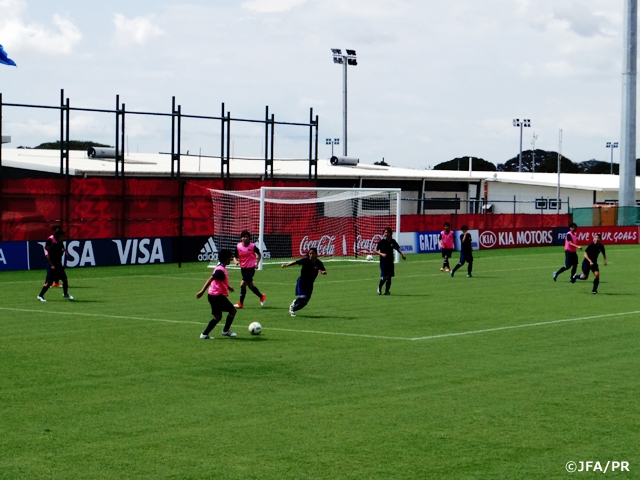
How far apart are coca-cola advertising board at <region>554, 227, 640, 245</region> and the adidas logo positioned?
81.5 feet

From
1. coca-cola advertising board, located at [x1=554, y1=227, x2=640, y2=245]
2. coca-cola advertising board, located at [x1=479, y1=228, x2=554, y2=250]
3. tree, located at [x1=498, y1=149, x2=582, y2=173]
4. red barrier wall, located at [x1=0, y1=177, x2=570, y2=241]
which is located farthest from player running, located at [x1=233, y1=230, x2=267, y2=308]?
tree, located at [x1=498, y1=149, x2=582, y2=173]

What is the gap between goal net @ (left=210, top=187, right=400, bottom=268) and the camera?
45.7m

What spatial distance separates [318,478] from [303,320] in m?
13.2

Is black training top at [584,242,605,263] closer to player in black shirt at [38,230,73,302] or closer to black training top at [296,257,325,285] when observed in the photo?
black training top at [296,257,325,285]

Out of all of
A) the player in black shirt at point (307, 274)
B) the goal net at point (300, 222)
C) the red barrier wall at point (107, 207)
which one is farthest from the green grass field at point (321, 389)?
the goal net at point (300, 222)

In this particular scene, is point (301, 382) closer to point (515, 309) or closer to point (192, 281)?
point (515, 309)

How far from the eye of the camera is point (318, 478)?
32.0ft

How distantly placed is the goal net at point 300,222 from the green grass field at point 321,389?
58.8 feet

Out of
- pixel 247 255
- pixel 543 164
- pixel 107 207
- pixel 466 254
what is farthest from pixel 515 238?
pixel 543 164

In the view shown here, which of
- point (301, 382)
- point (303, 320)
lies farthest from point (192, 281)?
point (301, 382)

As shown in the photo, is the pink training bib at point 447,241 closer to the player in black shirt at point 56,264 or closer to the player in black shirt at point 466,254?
the player in black shirt at point 466,254

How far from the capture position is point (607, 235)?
209 ft

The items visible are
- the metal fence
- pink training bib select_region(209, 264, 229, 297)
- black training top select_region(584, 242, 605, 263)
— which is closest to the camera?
pink training bib select_region(209, 264, 229, 297)

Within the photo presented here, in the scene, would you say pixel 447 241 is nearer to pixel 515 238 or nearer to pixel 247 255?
pixel 247 255
